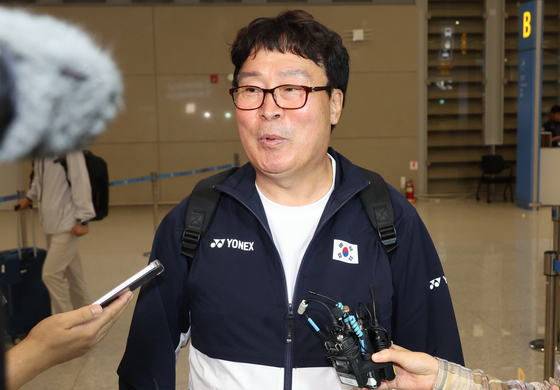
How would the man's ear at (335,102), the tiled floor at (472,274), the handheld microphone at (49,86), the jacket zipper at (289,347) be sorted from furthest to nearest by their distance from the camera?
the tiled floor at (472,274)
the man's ear at (335,102)
the jacket zipper at (289,347)
the handheld microphone at (49,86)

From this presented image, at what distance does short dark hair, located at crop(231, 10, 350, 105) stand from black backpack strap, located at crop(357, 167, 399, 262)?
331 millimetres

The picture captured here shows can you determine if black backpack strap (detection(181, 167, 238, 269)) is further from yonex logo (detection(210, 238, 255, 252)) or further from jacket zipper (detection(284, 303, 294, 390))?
jacket zipper (detection(284, 303, 294, 390))

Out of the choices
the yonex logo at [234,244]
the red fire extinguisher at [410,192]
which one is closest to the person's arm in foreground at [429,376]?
the yonex logo at [234,244]

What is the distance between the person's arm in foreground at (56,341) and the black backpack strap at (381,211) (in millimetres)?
761

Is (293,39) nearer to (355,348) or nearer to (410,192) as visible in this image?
(355,348)

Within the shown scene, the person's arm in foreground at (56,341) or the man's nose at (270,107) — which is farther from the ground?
the man's nose at (270,107)

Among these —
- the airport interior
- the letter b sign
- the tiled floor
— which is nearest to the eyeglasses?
the tiled floor

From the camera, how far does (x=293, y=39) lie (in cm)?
147

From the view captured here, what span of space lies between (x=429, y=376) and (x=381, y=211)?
463 mm

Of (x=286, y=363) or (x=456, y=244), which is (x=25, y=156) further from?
(x=456, y=244)

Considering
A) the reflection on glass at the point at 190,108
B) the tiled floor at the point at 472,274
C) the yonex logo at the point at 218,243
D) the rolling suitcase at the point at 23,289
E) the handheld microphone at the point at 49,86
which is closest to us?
the handheld microphone at the point at 49,86

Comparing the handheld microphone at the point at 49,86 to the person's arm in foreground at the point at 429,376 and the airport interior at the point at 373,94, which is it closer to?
the person's arm in foreground at the point at 429,376

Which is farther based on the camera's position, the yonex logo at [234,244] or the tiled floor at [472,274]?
the tiled floor at [472,274]

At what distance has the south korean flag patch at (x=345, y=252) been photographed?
1454 millimetres
